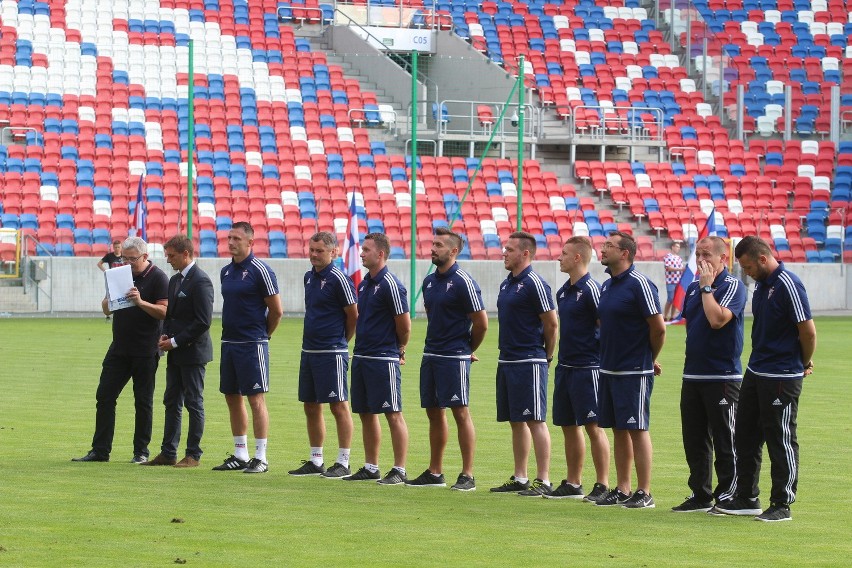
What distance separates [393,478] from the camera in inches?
450

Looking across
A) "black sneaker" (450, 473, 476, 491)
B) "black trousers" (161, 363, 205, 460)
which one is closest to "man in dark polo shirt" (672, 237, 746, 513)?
"black sneaker" (450, 473, 476, 491)

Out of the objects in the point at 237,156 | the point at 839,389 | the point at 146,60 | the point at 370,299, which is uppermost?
the point at 146,60

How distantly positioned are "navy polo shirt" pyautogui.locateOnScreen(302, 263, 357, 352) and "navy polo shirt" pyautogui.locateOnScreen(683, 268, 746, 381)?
9.94 ft

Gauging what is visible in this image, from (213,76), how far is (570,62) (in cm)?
1084

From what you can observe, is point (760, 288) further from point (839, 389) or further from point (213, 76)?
point (213, 76)

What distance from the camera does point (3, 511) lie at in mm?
9570

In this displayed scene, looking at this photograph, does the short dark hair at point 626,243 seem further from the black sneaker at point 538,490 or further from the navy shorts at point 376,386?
the navy shorts at point 376,386

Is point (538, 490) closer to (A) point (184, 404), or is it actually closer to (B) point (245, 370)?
(B) point (245, 370)

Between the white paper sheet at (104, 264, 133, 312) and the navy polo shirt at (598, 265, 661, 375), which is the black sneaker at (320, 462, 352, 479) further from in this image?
the navy polo shirt at (598, 265, 661, 375)

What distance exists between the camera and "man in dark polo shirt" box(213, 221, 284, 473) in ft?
39.8

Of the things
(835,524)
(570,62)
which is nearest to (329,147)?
(570,62)

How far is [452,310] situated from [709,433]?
7.49ft

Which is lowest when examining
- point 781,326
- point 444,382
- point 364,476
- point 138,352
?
point 364,476

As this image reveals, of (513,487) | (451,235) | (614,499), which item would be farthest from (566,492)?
(451,235)
